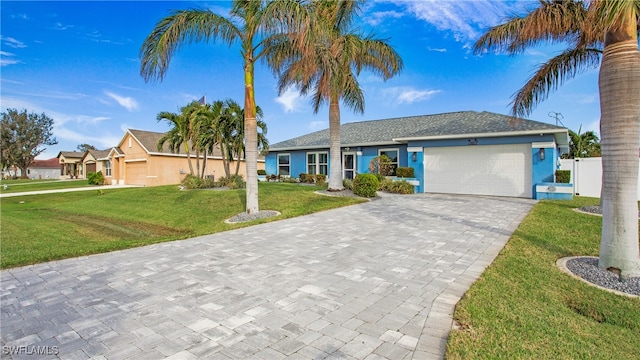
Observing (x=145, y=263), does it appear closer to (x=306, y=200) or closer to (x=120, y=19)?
(x=306, y=200)

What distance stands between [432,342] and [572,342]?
1299 millimetres

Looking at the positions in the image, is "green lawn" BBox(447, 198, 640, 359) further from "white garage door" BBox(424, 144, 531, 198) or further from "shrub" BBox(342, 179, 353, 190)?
"white garage door" BBox(424, 144, 531, 198)

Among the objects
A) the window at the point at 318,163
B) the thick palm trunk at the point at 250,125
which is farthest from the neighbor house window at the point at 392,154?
the thick palm trunk at the point at 250,125

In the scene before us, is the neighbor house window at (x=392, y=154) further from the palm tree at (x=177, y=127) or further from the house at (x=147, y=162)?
the house at (x=147, y=162)

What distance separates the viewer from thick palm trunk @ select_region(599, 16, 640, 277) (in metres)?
4.32

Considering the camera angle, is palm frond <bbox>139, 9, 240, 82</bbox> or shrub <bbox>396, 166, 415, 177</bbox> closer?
palm frond <bbox>139, 9, 240, 82</bbox>

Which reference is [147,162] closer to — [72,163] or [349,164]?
[349,164]

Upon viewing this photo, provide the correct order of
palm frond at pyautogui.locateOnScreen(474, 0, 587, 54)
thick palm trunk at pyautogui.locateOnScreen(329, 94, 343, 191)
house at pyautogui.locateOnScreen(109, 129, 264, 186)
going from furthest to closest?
house at pyautogui.locateOnScreen(109, 129, 264, 186)
thick palm trunk at pyautogui.locateOnScreen(329, 94, 343, 191)
palm frond at pyautogui.locateOnScreen(474, 0, 587, 54)

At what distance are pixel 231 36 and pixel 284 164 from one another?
13377 millimetres

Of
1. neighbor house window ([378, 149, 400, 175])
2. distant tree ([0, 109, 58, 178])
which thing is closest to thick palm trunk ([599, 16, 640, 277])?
neighbor house window ([378, 149, 400, 175])

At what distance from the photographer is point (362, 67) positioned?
13.4 metres

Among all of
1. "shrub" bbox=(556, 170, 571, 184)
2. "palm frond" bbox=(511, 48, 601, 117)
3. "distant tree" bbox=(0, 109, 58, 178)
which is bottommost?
"shrub" bbox=(556, 170, 571, 184)

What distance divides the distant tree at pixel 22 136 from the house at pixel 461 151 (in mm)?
51677

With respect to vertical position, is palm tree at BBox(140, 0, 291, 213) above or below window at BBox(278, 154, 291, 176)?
above
